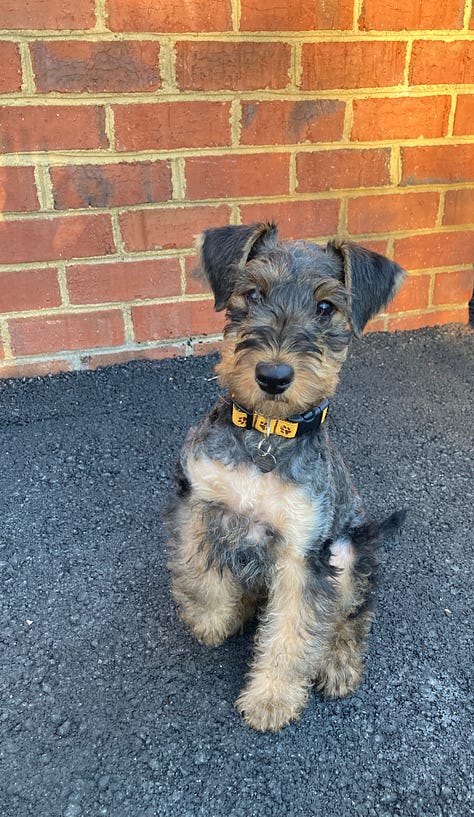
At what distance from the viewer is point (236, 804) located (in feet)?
8.10

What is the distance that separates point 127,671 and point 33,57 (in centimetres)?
374

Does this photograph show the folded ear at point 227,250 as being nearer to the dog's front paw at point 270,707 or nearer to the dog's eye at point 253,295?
the dog's eye at point 253,295

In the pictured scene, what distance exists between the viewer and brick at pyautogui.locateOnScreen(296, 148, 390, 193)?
4.98 meters

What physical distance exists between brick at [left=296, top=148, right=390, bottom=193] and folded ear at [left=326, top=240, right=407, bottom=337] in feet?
7.58

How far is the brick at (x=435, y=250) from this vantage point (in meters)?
5.50

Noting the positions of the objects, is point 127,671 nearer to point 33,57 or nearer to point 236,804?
point 236,804

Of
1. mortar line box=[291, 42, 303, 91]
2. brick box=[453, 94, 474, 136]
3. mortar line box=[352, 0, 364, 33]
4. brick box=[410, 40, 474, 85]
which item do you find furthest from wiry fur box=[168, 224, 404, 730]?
brick box=[453, 94, 474, 136]

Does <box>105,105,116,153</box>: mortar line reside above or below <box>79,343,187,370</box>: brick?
above

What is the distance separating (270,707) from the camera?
8.97ft

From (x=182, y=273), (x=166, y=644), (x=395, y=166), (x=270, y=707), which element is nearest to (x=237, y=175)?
(x=182, y=273)

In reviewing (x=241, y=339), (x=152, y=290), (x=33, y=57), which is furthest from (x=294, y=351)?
(x=33, y=57)

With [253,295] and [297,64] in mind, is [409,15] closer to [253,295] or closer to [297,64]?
[297,64]

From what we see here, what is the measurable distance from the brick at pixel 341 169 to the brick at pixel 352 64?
0.47 metres

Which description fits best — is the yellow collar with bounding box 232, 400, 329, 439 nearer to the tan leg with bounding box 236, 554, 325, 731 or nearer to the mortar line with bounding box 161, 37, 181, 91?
the tan leg with bounding box 236, 554, 325, 731
